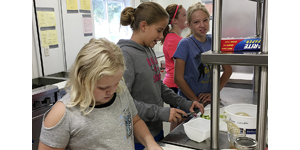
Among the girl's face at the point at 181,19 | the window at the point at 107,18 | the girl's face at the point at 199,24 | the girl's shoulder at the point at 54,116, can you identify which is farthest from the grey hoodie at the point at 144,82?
the window at the point at 107,18

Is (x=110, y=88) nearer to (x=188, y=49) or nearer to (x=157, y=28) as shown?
(x=157, y=28)

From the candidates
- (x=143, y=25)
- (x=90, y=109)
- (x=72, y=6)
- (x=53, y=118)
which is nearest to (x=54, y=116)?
(x=53, y=118)

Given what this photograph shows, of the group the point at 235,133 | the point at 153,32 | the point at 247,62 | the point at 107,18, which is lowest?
the point at 235,133

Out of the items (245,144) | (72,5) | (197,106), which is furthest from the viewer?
(72,5)

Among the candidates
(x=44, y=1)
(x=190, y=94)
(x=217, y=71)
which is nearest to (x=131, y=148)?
(x=217, y=71)

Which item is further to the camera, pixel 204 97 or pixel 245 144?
pixel 204 97

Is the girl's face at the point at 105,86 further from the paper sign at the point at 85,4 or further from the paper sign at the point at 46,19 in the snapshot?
the paper sign at the point at 85,4

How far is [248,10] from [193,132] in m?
1.76

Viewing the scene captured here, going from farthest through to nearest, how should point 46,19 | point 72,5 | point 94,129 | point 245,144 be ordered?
1. point 72,5
2. point 46,19
3. point 94,129
4. point 245,144

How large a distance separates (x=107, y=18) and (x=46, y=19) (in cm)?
124

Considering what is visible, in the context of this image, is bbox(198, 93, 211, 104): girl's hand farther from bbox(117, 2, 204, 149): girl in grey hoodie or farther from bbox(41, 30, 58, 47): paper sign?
bbox(41, 30, 58, 47): paper sign

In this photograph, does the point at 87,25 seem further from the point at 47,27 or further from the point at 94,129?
the point at 94,129

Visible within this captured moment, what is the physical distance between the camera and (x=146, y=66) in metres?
1.24

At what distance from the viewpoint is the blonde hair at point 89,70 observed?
814 mm
